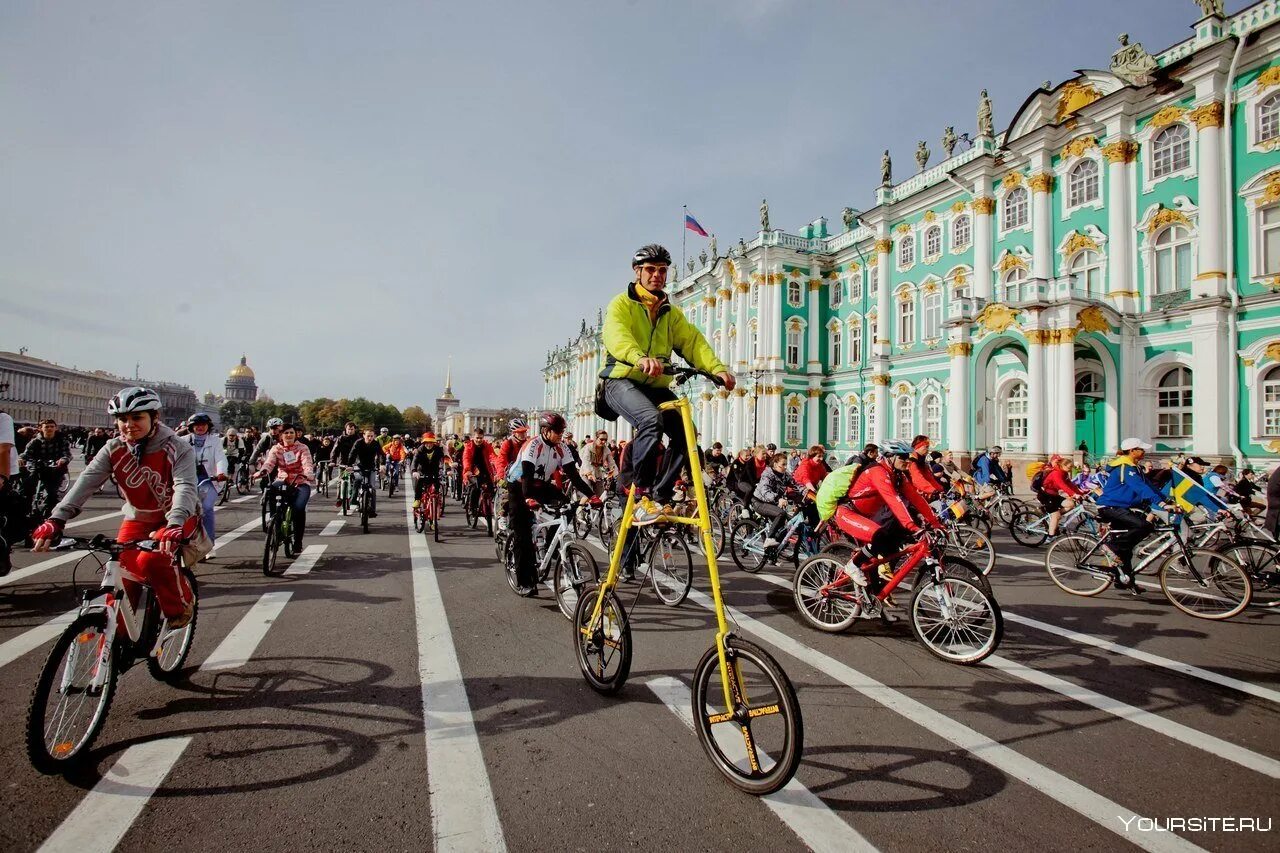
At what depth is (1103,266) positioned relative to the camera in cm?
2645

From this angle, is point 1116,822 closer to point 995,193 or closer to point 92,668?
point 92,668

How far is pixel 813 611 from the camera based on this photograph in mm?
6449

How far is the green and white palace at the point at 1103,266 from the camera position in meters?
22.1

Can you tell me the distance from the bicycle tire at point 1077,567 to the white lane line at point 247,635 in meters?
9.60

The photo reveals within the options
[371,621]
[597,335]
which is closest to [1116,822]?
[371,621]

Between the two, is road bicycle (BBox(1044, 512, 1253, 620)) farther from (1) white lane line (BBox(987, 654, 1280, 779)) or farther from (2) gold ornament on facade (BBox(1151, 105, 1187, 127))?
(2) gold ornament on facade (BBox(1151, 105, 1187, 127))

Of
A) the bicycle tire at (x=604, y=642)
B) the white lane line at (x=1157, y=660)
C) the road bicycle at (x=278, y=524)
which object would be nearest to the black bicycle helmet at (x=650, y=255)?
the bicycle tire at (x=604, y=642)

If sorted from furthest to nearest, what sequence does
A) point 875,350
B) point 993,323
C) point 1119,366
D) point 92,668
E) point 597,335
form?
point 597,335 < point 875,350 < point 993,323 < point 1119,366 < point 92,668

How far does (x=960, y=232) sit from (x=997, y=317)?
9026 millimetres

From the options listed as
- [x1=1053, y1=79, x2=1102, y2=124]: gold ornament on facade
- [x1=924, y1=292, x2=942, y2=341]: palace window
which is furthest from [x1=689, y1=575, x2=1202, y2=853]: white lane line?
[x1=924, y1=292, x2=942, y2=341]: palace window

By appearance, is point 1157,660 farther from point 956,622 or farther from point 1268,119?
point 1268,119

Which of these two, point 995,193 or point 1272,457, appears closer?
point 1272,457

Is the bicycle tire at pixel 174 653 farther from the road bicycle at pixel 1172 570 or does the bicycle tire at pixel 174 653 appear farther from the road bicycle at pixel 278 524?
the road bicycle at pixel 1172 570

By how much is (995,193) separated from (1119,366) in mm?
11606
